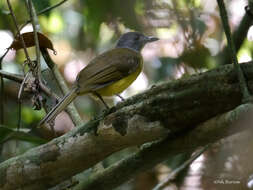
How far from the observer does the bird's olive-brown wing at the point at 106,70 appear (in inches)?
145

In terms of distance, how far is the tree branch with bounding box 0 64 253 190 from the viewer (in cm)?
260

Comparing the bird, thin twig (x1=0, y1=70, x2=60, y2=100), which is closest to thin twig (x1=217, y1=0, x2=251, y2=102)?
the bird

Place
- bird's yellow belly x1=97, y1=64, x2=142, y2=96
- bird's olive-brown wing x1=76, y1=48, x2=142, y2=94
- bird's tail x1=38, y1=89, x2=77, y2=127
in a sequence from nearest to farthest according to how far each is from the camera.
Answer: bird's tail x1=38, y1=89, x2=77, y2=127 → bird's olive-brown wing x1=76, y1=48, x2=142, y2=94 → bird's yellow belly x1=97, y1=64, x2=142, y2=96

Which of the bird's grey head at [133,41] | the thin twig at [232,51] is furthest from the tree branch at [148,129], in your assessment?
the bird's grey head at [133,41]

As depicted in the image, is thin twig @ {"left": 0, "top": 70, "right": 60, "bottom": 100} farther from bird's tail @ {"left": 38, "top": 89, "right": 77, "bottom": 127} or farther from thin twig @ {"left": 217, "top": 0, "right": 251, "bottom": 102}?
thin twig @ {"left": 217, "top": 0, "right": 251, "bottom": 102}

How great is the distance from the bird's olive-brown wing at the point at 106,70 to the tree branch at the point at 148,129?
70cm

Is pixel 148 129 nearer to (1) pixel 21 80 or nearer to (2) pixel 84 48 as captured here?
(1) pixel 21 80

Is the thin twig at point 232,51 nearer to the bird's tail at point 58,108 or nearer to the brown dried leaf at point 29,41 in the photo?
the bird's tail at point 58,108

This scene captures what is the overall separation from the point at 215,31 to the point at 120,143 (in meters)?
2.57

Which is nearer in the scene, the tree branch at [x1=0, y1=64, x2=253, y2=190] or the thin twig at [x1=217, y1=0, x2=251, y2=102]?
the thin twig at [x1=217, y1=0, x2=251, y2=102]

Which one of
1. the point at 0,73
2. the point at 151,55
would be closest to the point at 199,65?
the point at 0,73

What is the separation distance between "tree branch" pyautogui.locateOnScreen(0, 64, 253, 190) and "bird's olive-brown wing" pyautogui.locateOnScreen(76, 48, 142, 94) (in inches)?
27.7

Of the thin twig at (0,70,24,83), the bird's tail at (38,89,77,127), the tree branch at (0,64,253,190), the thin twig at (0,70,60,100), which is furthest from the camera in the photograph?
the thin twig at (0,70,24,83)

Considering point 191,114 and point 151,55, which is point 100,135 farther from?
point 151,55
